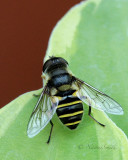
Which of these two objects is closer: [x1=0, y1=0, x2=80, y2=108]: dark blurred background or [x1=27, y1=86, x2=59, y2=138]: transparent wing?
[x1=27, y1=86, x2=59, y2=138]: transparent wing

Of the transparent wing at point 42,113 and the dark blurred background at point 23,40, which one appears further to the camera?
the dark blurred background at point 23,40

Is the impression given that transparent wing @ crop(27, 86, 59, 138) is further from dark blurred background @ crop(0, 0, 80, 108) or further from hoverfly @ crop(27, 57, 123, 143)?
dark blurred background @ crop(0, 0, 80, 108)

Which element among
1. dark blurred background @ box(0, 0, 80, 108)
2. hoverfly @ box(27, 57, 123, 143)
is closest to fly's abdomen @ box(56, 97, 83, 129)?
hoverfly @ box(27, 57, 123, 143)

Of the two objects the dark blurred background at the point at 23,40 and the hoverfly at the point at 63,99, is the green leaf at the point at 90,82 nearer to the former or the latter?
the hoverfly at the point at 63,99

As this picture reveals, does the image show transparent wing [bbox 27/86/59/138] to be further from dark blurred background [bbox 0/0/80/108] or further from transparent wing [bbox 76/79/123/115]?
dark blurred background [bbox 0/0/80/108]

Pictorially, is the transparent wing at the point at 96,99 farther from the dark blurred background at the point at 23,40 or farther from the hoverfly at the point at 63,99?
the dark blurred background at the point at 23,40

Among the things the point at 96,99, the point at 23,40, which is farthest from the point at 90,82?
the point at 23,40

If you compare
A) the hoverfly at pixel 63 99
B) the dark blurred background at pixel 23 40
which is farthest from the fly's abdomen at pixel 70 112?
the dark blurred background at pixel 23 40

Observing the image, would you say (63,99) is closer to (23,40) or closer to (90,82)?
(90,82)

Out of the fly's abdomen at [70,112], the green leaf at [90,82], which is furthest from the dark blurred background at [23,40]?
the fly's abdomen at [70,112]
